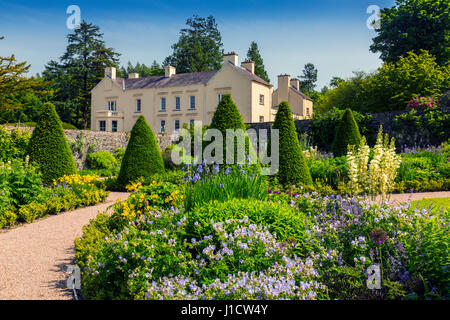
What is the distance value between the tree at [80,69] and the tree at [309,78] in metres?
35.5

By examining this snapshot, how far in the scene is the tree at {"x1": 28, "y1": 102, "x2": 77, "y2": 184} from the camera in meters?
10.5

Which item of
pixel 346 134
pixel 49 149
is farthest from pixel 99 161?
pixel 346 134

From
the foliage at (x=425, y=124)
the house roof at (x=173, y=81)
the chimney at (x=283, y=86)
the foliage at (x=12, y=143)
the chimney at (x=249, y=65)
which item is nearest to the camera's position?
the foliage at (x=12, y=143)

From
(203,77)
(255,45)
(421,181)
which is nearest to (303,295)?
(421,181)

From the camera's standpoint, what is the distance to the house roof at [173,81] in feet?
109

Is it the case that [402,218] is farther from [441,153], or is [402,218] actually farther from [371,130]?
[371,130]

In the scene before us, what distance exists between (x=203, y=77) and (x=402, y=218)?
3124cm

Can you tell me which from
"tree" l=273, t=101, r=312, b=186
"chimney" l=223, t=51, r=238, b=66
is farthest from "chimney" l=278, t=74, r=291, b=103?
"tree" l=273, t=101, r=312, b=186

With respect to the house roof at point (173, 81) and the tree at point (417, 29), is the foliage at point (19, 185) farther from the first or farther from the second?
the tree at point (417, 29)

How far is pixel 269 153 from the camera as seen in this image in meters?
9.74

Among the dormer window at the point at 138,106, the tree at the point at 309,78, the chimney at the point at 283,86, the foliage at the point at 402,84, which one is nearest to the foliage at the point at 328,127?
the foliage at the point at 402,84

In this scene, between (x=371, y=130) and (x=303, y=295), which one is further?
(x=371, y=130)
